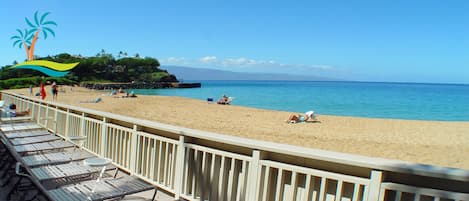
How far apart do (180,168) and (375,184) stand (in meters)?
1.76

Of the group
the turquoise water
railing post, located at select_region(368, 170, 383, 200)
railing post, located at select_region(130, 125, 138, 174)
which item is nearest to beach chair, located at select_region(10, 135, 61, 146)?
railing post, located at select_region(130, 125, 138, 174)

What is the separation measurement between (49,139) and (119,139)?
2156mm

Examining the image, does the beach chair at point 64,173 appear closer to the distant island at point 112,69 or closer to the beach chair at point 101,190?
the beach chair at point 101,190

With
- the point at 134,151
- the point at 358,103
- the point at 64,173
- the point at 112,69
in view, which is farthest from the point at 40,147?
the point at 112,69

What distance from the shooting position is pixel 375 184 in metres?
1.73

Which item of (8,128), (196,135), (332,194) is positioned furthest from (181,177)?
(8,128)

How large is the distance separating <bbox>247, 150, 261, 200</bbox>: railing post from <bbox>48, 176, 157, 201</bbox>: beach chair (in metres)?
1.06

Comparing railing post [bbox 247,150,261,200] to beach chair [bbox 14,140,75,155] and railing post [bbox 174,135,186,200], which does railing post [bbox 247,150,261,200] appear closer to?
railing post [bbox 174,135,186,200]

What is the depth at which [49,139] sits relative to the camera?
5.00 m

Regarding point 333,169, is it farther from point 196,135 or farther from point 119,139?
point 119,139

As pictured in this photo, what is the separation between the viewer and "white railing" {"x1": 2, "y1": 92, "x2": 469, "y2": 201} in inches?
65.2

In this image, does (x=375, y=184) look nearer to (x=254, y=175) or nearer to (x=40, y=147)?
(x=254, y=175)

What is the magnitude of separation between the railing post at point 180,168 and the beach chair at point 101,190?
0.22 m

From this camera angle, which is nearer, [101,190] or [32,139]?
[101,190]
